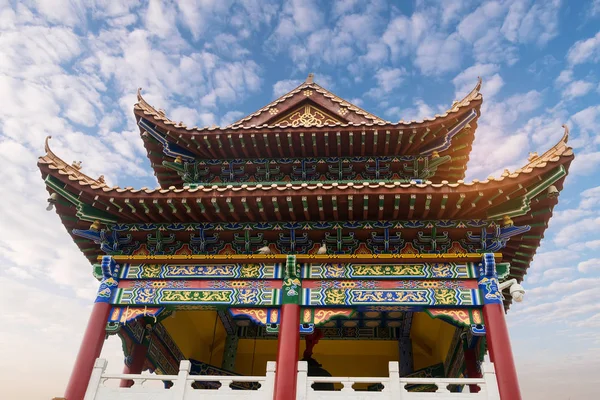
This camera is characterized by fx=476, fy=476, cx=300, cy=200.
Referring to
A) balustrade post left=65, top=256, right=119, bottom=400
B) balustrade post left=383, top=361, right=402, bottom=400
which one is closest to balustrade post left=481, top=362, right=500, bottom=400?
balustrade post left=383, top=361, right=402, bottom=400

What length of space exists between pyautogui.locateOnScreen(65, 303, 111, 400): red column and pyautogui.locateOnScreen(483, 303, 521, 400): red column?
743 cm

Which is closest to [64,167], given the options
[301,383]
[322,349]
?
[301,383]

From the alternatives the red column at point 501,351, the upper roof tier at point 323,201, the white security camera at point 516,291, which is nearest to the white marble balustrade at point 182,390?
the upper roof tier at point 323,201

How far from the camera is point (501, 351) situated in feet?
27.9

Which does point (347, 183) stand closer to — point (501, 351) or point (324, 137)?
point (324, 137)

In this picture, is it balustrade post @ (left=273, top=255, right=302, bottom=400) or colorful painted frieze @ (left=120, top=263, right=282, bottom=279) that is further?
colorful painted frieze @ (left=120, top=263, right=282, bottom=279)

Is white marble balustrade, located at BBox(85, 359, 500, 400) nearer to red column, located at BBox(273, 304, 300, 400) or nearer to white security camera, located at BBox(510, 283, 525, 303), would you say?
red column, located at BBox(273, 304, 300, 400)

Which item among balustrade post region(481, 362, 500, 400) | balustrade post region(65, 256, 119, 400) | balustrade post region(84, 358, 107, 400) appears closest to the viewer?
balustrade post region(481, 362, 500, 400)

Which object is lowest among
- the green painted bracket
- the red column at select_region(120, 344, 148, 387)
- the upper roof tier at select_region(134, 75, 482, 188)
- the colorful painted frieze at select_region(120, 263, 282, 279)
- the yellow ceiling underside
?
the red column at select_region(120, 344, 148, 387)

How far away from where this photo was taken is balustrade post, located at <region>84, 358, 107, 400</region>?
859 cm

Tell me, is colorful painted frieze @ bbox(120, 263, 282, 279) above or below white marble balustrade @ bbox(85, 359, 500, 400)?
above

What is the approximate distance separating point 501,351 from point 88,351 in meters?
7.69

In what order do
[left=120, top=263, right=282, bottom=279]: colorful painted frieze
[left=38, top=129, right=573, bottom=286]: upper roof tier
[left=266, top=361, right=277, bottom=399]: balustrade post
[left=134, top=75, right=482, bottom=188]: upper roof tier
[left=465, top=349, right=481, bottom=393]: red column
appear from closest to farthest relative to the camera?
[left=266, top=361, right=277, bottom=399]: balustrade post → [left=38, top=129, right=573, bottom=286]: upper roof tier → [left=120, top=263, right=282, bottom=279]: colorful painted frieze → [left=465, top=349, right=481, bottom=393]: red column → [left=134, top=75, right=482, bottom=188]: upper roof tier

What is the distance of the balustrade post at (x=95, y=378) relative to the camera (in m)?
8.59
